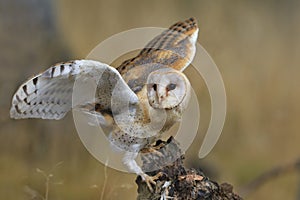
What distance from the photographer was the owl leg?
0.85 m

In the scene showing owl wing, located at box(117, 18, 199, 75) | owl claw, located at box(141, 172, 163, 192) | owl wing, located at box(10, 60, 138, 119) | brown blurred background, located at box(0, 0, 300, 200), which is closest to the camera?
owl wing, located at box(10, 60, 138, 119)

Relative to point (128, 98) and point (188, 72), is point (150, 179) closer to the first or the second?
point (128, 98)

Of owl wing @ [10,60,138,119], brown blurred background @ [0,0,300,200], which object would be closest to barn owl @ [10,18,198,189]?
owl wing @ [10,60,138,119]

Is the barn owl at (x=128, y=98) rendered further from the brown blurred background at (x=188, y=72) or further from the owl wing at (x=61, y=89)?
the brown blurred background at (x=188, y=72)

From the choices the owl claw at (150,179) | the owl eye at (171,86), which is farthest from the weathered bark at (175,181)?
the owl eye at (171,86)

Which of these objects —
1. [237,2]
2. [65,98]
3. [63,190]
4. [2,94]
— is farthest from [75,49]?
[65,98]

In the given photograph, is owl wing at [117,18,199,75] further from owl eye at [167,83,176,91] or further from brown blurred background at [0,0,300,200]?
brown blurred background at [0,0,300,200]

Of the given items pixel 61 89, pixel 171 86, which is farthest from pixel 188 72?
pixel 61 89

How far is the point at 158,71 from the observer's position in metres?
0.89

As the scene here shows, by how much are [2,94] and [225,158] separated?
0.65 m

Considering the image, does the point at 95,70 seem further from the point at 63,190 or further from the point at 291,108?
the point at 291,108

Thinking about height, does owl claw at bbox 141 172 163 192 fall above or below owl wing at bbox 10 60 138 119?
below

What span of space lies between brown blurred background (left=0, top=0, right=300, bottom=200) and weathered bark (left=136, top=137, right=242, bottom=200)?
340 millimetres

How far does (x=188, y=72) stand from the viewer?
4.64ft
